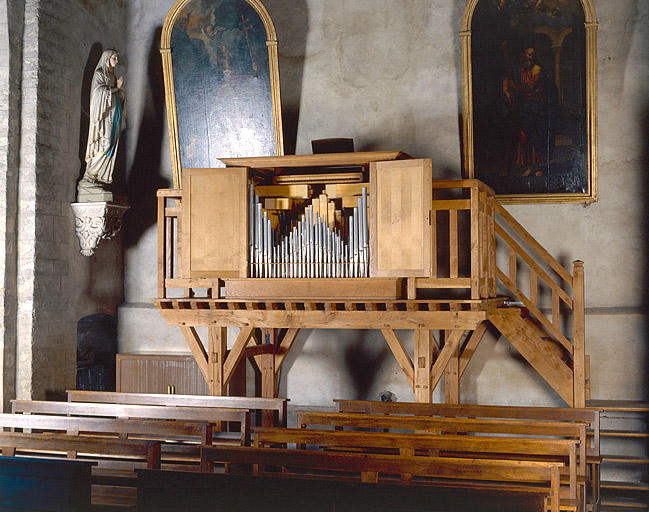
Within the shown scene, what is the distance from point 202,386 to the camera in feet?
34.9

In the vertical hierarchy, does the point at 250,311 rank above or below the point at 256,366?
above

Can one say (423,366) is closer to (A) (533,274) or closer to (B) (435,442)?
(A) (533,274)

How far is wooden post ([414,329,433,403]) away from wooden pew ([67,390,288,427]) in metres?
1.58

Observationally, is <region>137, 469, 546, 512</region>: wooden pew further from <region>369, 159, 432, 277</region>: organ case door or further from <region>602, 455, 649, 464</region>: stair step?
<region>602, 455, 649, 464</region>: stair step

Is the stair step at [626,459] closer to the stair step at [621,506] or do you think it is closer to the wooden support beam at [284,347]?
the stair step at [621,506]

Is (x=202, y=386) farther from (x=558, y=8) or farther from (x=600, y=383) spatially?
(x=558, y=8)

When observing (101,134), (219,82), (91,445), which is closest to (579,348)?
(91,445)

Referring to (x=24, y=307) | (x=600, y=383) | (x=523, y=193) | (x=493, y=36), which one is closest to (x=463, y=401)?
(x=600, y=383)

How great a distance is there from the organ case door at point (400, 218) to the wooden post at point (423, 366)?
0.86 meters

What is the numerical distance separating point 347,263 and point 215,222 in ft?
5.10

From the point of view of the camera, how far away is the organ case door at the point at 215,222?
897 centimetres

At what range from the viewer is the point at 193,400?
8.98 meters

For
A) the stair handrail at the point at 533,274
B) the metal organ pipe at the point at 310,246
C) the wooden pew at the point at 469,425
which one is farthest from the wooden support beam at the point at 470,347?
the wooden pew at the point at 469,425

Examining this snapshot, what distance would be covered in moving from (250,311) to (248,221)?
3.31ft
